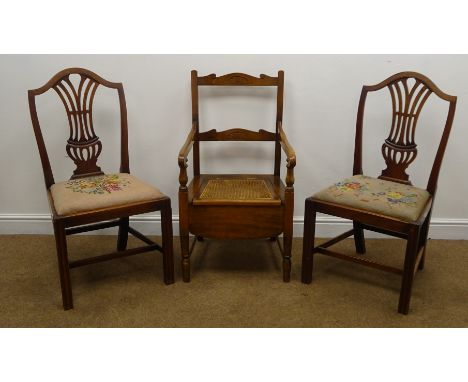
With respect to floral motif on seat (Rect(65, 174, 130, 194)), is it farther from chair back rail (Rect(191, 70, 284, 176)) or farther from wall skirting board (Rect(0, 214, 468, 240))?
wall skirting board (Rect(0, 214, 468, 240))

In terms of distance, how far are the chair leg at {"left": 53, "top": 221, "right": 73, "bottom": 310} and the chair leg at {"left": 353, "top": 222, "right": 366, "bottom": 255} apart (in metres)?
1.49

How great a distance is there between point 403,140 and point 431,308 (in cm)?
79

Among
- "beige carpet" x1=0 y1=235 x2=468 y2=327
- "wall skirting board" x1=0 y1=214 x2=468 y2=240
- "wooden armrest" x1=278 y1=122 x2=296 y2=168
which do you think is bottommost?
"beige carpet" x1=0 y1=235 x2=468 y2=327

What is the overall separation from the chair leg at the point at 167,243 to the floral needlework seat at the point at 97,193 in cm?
8

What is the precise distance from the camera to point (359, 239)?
2348 millimetres

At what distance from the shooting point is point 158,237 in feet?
8.52

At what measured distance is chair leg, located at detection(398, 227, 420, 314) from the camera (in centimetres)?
173

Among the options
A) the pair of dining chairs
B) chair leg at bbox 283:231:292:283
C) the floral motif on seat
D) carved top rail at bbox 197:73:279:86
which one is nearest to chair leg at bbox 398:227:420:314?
the pair of dining chairs

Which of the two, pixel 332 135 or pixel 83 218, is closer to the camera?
pixel 83 218

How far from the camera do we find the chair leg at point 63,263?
1.74m

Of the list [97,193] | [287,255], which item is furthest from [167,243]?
[287,255]

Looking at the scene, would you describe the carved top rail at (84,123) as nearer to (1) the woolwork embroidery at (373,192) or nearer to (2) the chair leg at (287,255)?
(2) the chair leg at (287,255)

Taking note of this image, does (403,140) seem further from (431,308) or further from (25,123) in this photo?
(25,123)

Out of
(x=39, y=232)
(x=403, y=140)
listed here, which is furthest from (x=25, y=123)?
(x=403, y=140)
